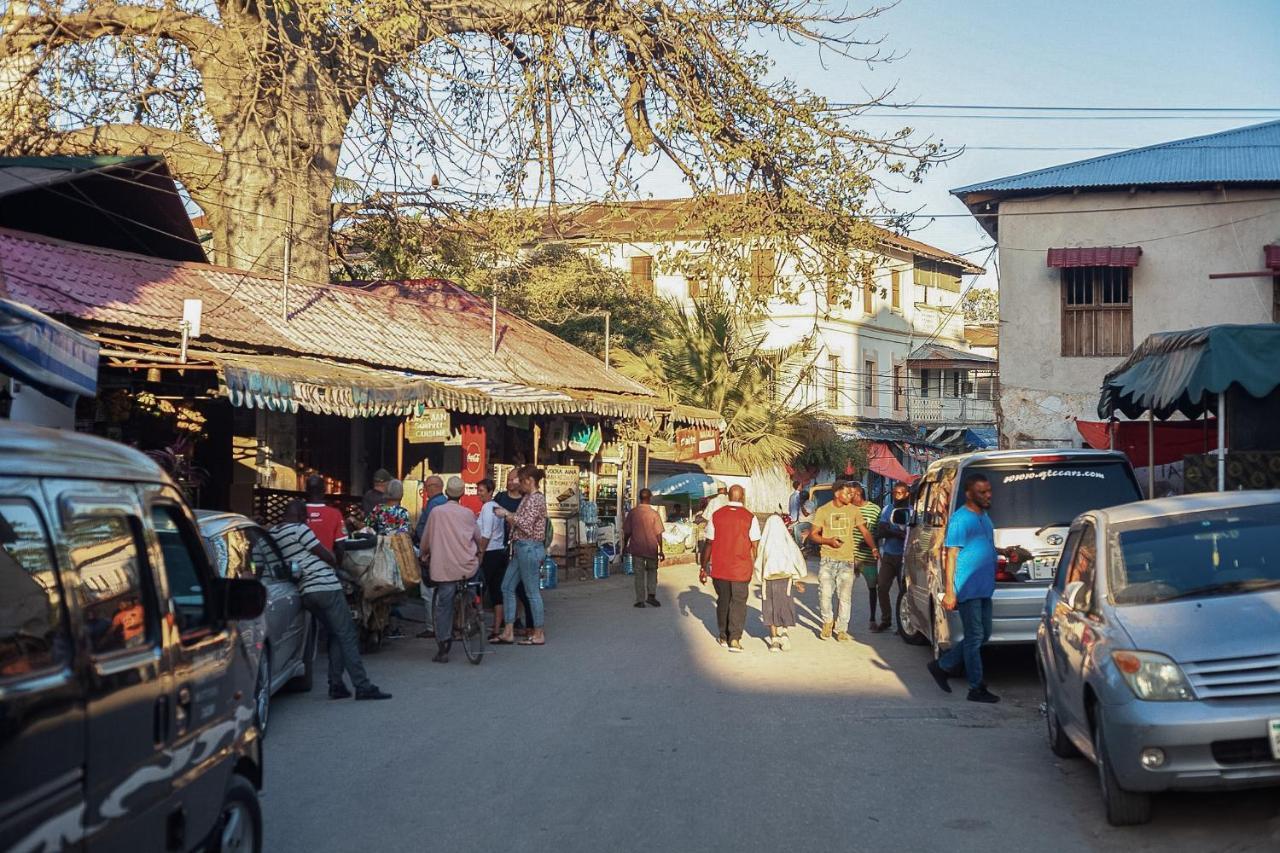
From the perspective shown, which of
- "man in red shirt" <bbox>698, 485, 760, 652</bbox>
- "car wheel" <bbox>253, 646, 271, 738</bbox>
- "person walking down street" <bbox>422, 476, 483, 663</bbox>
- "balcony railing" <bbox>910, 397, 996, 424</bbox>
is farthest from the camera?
"balcony railing" <bbox>910, 397, 996, 424</bbox>

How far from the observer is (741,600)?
14.8 m

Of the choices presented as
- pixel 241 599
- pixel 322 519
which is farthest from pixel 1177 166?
pixel 241 599

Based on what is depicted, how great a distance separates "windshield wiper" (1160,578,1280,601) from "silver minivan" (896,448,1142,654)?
4123 mm

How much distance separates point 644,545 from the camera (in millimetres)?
19812

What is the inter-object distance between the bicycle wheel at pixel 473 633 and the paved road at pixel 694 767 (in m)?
0.40

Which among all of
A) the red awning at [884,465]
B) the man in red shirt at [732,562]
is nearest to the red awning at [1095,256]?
the red awning at [884,465]

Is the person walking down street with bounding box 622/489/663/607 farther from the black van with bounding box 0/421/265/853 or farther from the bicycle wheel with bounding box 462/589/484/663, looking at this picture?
the black van with bounding box 0/421/265/853

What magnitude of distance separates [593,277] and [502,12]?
17315 mm

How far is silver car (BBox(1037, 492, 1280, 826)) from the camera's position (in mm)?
6273

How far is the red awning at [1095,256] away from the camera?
2627 cm

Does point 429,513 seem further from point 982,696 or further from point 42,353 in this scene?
point 982,696

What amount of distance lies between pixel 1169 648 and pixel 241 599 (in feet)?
14.9

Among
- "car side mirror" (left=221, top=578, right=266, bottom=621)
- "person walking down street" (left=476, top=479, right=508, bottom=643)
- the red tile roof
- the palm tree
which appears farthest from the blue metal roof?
"car side mirror" (left=221, top=578, right=266, bottom=621)

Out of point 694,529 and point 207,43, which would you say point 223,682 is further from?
point 694,529
